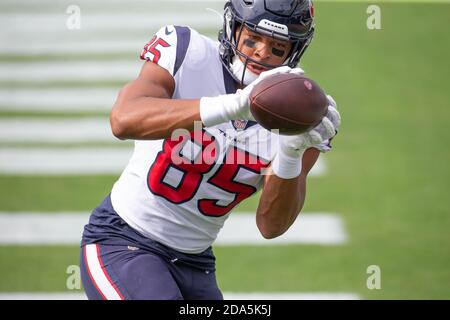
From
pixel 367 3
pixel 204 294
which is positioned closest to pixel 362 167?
pixel 204 294

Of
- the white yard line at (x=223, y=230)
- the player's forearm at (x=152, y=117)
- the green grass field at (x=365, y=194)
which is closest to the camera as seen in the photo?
the player's forearm at (x=152, y=117)

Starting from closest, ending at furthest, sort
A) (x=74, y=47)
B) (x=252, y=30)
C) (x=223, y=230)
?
(x=252, y=30), (x=223, y=230), (x=74, y=47)

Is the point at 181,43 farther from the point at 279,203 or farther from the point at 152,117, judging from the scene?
the point at 279,203

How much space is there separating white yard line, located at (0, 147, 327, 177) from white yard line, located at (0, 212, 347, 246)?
1.03 meters

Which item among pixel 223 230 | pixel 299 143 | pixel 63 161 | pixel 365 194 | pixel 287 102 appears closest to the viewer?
pixel 287 102

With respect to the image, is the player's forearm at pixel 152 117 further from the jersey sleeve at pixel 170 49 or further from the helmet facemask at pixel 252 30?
the helmet facemask at pixel 252 30

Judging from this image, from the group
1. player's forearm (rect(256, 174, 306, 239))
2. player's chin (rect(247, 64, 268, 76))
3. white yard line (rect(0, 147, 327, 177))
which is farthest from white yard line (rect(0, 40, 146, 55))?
player's chin (rect(247, 64, 268, 76))

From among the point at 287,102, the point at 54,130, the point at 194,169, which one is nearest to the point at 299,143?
the point at 287,102

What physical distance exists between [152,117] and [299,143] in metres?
0.70

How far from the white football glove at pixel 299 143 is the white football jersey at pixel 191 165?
0.69ft

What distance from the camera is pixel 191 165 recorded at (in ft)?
15.1

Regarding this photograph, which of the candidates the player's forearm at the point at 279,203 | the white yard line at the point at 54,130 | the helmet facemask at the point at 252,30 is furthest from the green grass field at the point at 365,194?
the helmet facemask at the point at 252,30

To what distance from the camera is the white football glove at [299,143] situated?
4.14 meters

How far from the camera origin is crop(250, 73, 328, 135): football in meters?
3.90
